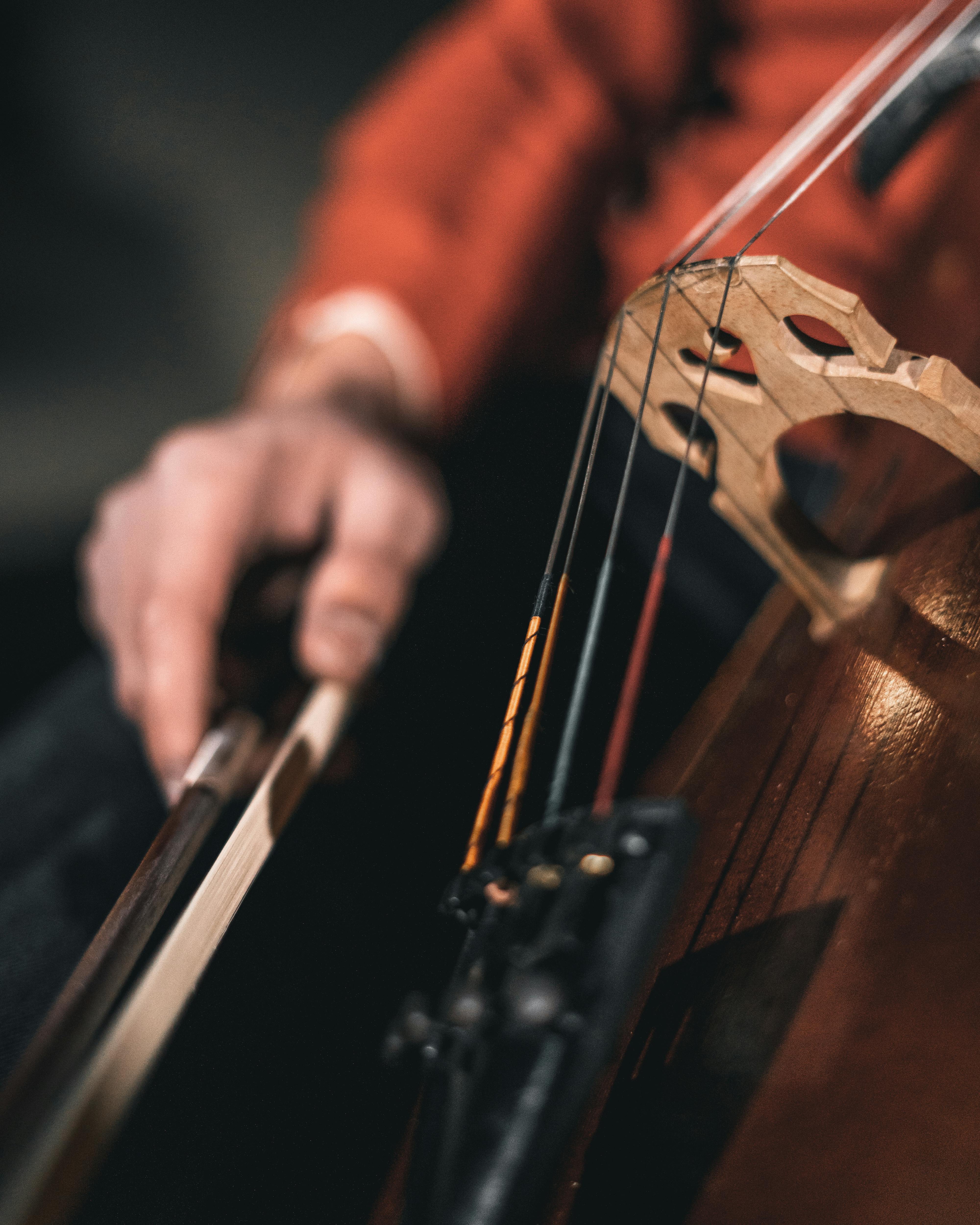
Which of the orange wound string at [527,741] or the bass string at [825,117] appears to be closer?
the orange wound string at [527,741]

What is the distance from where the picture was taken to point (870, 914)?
0.28 m

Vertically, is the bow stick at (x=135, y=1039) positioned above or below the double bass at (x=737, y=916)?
above

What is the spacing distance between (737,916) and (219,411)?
1.71 meters

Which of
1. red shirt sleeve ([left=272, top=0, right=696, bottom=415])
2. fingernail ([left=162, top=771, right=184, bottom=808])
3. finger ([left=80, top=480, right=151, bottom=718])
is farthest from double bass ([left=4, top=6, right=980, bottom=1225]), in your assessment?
red shirt sleeve ([left=272, top=0, right=696, bottom=415])

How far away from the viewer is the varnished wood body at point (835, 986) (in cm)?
25

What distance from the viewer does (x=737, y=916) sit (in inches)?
11.8

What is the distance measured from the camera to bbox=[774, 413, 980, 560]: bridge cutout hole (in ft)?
1.24

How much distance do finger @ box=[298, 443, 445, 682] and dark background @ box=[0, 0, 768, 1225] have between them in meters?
0.06

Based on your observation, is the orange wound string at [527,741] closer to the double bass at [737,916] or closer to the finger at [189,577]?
the double bass at [737,916]

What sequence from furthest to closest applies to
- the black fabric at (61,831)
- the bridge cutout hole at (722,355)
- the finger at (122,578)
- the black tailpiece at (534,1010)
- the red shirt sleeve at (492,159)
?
the red shirt sleeve at (492,159) → the finger at (122,578) → the black fabric at (61,831) → the bridge cutout hole at (722,355) → the black tailpiece at (534,1010)

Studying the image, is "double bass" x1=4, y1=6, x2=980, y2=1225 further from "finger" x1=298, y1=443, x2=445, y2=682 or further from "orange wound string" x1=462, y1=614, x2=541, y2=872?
"finger" x1=298, y1=443, x2=445, y2=682

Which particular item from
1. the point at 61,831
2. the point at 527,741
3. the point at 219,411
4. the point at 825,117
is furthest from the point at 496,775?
the point at 219,411

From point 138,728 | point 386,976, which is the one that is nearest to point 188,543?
point 138,728

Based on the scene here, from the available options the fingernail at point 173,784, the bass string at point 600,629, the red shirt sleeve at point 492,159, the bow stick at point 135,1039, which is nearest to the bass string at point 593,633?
the bass string at point 600,629
